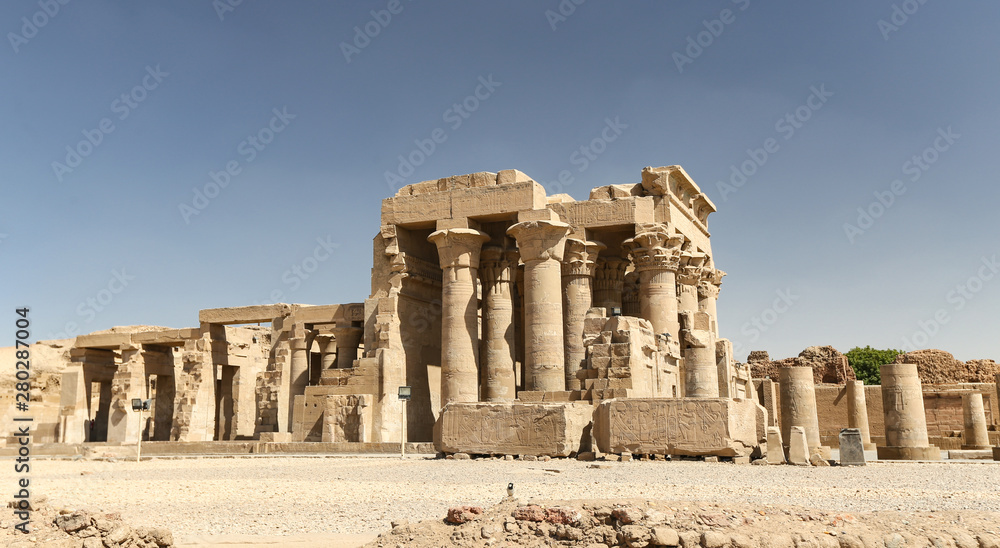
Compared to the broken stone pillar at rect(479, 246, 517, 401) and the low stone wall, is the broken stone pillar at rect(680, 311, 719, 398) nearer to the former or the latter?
the broken stone pillar at rect(479, 246, 517, 401)

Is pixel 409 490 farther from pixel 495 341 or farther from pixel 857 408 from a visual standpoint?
pixel 857 408

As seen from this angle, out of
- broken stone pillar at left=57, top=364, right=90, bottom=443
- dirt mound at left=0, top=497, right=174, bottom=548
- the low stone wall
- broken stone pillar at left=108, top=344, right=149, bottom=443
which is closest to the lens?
dirt mound at left=0, top=497, right=174, bottom=548

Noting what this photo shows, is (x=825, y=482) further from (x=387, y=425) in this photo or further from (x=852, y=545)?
(x=387, y=425)

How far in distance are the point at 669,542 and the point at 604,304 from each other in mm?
23245

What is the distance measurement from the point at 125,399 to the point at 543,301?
59.4ft

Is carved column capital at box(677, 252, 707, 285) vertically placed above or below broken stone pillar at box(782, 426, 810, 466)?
above

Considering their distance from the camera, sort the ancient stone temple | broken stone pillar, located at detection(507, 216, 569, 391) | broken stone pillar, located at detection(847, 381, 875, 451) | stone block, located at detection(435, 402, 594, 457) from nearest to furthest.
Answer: stone block, located at detection(435, 402, 594, 457), the ancient stone temple, broken stone pillar, located at detection(507, 216, 569, 391), broken stone pillar, located at detection(847, 381, 875, 451)

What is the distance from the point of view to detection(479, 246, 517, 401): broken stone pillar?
25.3m

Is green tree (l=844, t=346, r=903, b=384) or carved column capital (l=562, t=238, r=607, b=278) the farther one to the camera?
green tree (l=844, t=346, r=903, b=384)

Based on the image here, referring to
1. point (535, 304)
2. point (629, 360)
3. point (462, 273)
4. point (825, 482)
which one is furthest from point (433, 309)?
point (825, 482)

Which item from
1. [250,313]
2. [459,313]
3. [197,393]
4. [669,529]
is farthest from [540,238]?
[669,529]

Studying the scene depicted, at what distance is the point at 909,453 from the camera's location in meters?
22.2

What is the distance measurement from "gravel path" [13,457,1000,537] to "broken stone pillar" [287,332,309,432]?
14.5 meters

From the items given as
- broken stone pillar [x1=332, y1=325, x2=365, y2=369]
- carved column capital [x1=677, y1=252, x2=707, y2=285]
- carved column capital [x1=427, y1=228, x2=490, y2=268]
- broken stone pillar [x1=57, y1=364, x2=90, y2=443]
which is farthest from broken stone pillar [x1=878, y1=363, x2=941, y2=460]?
broken stone pillar [x1=57, y1=364, x2=90, y2=443]
